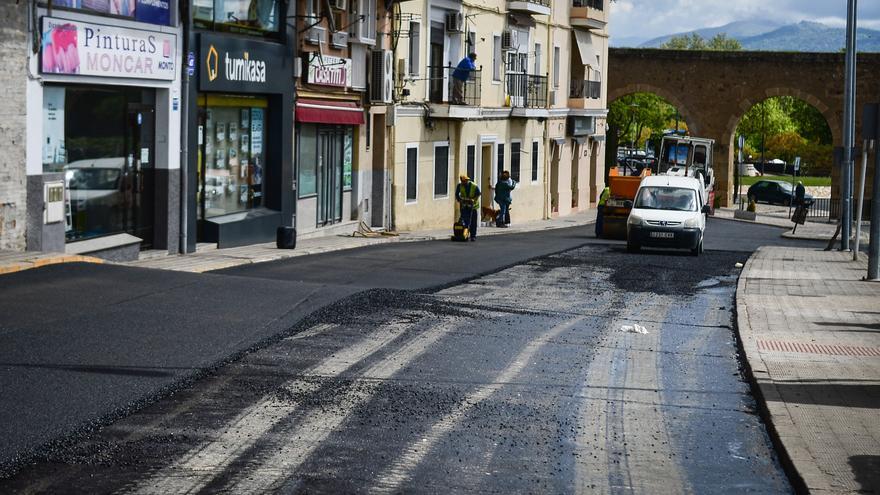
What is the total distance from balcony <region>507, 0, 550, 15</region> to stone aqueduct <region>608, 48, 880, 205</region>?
19.2m

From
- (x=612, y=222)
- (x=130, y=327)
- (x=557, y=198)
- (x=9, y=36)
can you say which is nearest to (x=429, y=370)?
(x=130, y=327)

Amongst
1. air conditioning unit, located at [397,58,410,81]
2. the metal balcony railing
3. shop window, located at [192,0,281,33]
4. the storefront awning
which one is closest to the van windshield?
air conditioning unit, located at [397,58,410,81]

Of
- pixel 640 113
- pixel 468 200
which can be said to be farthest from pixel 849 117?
pixel 640 113

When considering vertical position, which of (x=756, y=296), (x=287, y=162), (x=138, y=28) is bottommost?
(x=756, y=296)

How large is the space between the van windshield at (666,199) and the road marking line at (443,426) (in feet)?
54.7

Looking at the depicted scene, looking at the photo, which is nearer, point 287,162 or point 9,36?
point 9,36

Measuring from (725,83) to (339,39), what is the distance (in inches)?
1450

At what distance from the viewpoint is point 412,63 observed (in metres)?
35.1

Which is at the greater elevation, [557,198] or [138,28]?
[138,28]

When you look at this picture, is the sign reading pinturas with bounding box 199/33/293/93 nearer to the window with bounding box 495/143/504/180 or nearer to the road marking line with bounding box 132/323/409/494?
the road marking line with bounding box 132/323/409/494

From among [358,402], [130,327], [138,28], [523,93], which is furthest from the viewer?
[523,93]

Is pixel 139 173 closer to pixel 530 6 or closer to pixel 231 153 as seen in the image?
pixel 231 153

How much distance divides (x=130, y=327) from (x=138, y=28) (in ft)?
29.8

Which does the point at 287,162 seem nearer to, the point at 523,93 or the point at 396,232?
the point at 396,232
